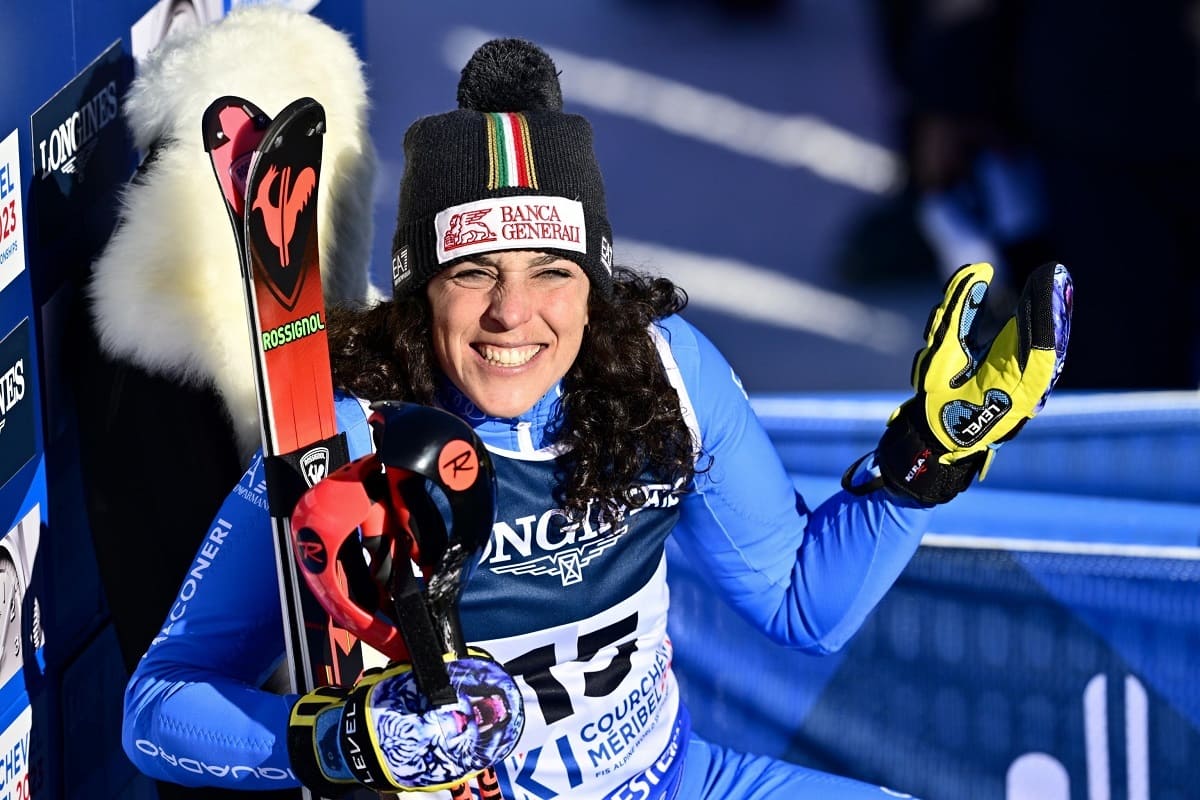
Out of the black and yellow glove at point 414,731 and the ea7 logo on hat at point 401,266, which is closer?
the black and yellow glove at point 414,731

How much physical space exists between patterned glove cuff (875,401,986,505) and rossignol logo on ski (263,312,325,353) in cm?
77

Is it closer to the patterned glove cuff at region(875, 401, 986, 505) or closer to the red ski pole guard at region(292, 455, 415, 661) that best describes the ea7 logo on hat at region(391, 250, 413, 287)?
the red ski pole guard at region(292, 455, 415, 661)

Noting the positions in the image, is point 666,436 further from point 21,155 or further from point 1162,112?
point 1162,112

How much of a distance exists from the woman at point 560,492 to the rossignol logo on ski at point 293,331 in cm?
11

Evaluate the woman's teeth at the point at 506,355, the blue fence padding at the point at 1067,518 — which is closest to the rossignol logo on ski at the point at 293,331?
the woman's teeth at the point at 506,355

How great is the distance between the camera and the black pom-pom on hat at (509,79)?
1.97m

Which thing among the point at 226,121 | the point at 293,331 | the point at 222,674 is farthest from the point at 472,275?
the point at 222,674

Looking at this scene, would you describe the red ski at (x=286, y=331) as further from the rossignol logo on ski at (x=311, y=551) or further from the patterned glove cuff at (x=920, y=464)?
the patterned glove cuff at (x=920, y=464)

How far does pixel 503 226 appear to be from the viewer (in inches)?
69.6

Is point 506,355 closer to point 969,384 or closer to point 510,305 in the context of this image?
point 510,305

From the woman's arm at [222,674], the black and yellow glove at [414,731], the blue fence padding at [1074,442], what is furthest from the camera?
the blue fence padding at [1074,442]

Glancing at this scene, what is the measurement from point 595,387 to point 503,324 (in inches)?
9.2

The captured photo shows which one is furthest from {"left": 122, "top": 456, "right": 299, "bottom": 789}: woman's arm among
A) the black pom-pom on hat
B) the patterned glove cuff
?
the patterned glove cuff

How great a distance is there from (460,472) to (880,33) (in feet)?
8.35
